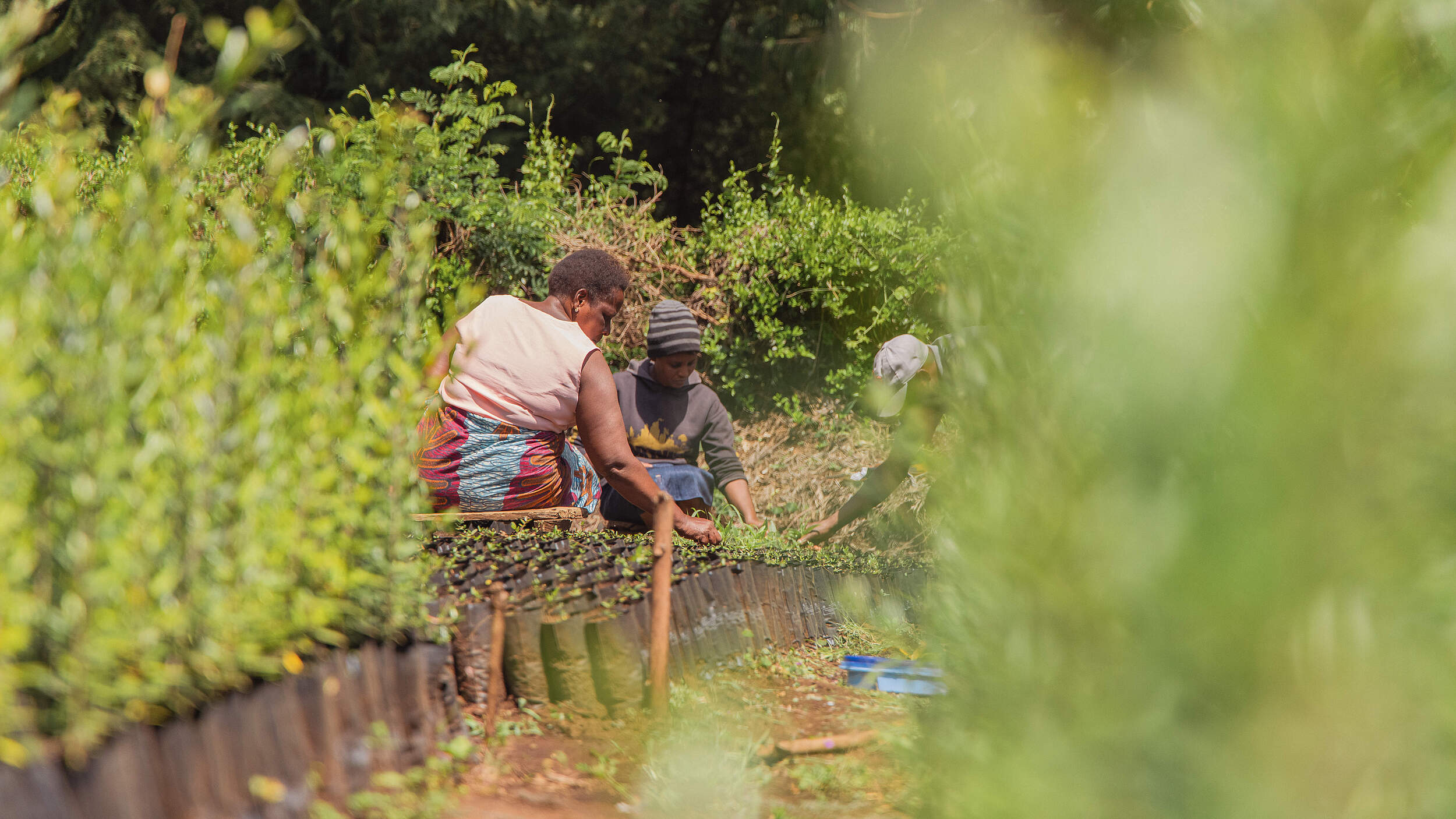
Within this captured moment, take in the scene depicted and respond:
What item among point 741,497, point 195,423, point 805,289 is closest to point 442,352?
point 195,423

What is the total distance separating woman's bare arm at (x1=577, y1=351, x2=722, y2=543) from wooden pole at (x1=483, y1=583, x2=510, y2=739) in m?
1.26

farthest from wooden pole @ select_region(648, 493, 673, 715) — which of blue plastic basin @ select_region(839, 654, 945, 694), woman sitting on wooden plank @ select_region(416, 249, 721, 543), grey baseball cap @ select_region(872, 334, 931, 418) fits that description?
grey baseball cap @ select_region(872, 334, 931, 418)

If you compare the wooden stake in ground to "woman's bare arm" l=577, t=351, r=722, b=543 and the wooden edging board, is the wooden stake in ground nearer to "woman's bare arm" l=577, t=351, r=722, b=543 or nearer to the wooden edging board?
"woman's bare arm" l=577, t=351, r=722, b=543

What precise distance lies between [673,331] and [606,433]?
143 cm

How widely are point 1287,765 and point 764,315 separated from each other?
696 cm

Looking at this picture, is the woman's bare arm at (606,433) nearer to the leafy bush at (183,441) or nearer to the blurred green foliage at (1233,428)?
the leafy bush at (183,441)

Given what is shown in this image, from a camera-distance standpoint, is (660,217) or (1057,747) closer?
(1057,747)

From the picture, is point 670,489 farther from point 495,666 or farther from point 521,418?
point 495,666

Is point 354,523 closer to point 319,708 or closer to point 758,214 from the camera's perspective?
point 319,708

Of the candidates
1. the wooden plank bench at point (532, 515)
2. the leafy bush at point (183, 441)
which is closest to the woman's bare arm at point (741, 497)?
the wooden plank bench at point (532, 515)

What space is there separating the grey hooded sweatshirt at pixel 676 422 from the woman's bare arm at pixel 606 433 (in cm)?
136

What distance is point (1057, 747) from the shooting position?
135 cm

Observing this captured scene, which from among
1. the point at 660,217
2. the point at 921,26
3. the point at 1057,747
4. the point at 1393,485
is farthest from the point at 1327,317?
the point at 660,217

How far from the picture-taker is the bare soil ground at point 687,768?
237 cm
